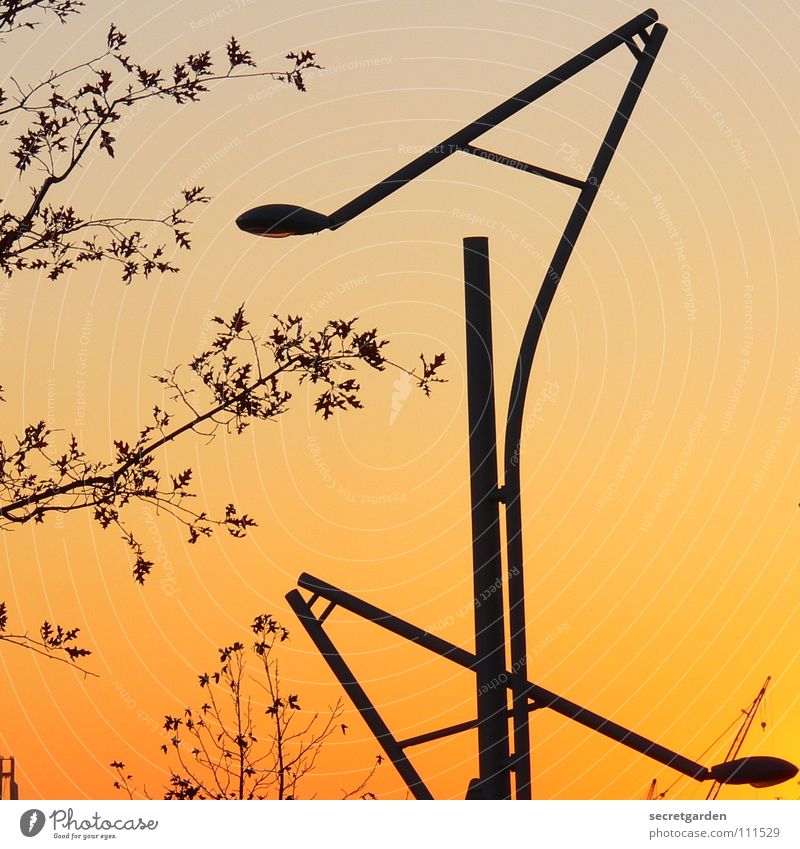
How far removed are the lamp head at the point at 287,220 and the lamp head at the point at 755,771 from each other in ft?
18.7

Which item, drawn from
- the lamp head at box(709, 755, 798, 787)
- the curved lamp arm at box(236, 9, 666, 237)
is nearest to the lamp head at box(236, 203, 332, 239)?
the curved lamp arm at box(236, 9, 666, 237)

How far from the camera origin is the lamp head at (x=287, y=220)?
12320mm

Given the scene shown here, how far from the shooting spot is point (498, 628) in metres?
11.7

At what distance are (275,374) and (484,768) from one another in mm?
3232

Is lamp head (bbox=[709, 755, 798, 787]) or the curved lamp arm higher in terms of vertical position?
the curved lamp arm

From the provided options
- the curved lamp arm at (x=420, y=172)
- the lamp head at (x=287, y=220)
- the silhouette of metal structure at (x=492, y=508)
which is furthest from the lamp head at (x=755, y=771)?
the lamp head at (x=287, y=220)

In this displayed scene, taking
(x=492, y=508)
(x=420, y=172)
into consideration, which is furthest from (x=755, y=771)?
(x=420, y=172)

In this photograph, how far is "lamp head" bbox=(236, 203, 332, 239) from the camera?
1232 cm

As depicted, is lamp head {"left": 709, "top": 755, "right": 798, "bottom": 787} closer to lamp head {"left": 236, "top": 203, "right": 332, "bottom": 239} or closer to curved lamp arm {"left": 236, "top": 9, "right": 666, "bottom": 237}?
curved lamp arm {"left": 236, "top": 9, "right": 666, "bottom": 237}

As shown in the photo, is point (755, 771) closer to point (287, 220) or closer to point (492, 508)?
point (492, 508)

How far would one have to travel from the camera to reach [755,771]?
14039mm

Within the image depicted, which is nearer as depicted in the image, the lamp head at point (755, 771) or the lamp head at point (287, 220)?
the lamp head at point (287, 220)

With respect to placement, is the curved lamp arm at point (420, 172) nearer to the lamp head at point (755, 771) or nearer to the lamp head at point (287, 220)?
the lamp head at point (287, 220)

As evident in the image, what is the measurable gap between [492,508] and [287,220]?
267cm
